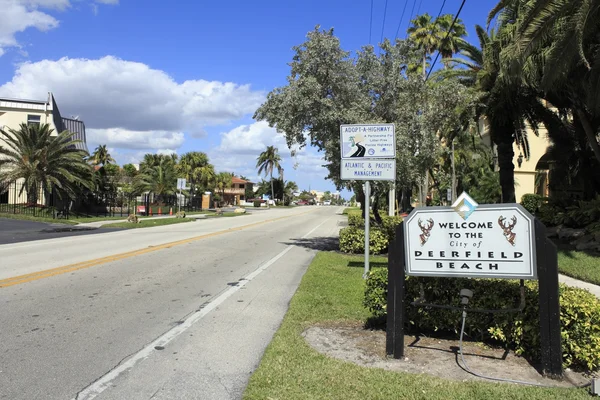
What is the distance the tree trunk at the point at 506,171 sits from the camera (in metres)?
18.1

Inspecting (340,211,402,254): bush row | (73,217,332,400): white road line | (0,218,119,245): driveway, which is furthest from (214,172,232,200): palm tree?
(73,217,332,400): white road line

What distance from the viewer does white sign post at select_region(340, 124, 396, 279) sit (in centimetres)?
918

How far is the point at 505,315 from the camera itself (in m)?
5.04

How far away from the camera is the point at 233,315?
22.7 ft

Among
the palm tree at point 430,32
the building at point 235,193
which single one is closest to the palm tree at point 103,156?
the building at point 235,193

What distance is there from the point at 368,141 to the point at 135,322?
552 centimetres

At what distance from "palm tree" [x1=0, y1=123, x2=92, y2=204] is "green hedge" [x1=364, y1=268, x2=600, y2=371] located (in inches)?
1125

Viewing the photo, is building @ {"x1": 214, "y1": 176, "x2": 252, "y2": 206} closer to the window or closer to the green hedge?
the window

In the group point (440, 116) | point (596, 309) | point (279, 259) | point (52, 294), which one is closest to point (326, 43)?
point (440, 116)

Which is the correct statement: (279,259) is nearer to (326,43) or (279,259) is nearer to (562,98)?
(326,43)

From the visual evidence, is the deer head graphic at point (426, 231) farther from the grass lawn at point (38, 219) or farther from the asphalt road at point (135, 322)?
the grass lawn at point (38, 219)

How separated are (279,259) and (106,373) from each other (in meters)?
9.06

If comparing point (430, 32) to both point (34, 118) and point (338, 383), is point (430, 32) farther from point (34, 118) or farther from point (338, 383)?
point (338, 383)

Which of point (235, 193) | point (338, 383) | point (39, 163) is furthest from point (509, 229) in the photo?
point (235, 193)
